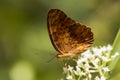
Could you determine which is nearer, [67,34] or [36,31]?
[67,34]

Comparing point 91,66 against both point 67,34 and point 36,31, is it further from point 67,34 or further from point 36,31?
point 36,31

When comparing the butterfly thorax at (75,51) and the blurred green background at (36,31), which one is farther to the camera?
the blurred green background at (36,31)

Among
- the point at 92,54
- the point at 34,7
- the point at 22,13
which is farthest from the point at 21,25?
the point at 92,54

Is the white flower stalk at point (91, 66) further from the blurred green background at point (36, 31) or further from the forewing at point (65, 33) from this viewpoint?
the blurred green background at point (36, 31)

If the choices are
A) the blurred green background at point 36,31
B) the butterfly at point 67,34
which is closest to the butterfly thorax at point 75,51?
the butterfly at point 67,34

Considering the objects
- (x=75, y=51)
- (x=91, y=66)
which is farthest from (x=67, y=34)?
(x=91, y=66)

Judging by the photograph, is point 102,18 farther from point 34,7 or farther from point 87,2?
point 34,7

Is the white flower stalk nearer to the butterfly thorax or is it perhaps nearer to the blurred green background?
the butterfly thorax

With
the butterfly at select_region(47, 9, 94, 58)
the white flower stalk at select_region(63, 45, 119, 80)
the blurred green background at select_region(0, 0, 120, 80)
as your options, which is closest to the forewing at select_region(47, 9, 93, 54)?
the butterfly at select_region(47, 9, 94, 58)
